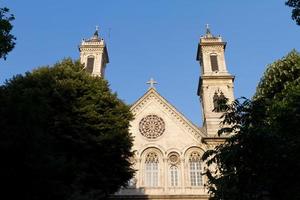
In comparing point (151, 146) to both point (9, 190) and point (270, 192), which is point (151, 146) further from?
point (270, 192)

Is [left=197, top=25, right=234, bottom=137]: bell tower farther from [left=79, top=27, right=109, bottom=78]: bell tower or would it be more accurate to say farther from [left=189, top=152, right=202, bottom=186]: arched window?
[left=79, top=27, right=109, bottom=78]: bell tower

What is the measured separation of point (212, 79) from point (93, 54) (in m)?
13.2

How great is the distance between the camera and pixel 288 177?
10.0 metres

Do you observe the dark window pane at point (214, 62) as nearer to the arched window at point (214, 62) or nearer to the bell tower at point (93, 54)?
the arched window at point (214, 62)

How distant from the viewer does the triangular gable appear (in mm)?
34312

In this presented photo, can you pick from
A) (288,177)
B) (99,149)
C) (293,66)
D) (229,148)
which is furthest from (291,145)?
(293,66)

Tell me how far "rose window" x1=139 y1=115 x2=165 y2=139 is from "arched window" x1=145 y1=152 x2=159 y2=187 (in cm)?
178

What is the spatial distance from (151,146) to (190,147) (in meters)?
3.40

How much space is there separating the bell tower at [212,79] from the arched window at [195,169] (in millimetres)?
2575

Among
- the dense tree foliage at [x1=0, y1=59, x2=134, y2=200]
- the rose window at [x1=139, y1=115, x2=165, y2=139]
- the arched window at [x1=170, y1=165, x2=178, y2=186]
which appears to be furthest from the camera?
the rose window at [x1=139, y1=115, x2=165, y2=139]

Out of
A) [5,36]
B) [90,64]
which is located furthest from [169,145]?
[5,36]

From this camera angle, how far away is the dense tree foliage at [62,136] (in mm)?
14406

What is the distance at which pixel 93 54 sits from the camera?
41969 millimetres

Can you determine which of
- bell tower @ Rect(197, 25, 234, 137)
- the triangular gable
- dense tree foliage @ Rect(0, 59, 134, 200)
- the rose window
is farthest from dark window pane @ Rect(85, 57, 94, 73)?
dense tree foliage @ Rect(0, 59, 134, 200)
